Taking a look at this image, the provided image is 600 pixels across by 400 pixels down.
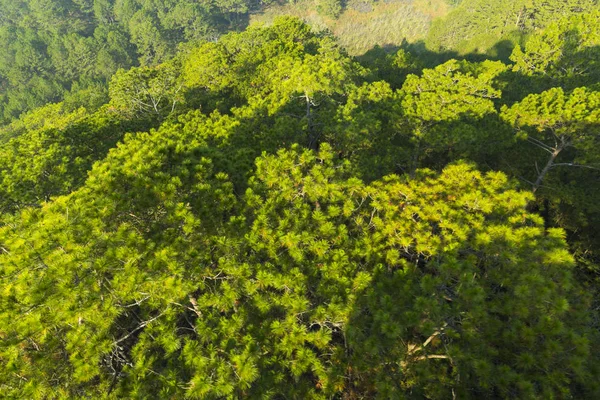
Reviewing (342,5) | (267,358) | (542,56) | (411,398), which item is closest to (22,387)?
(267,358)

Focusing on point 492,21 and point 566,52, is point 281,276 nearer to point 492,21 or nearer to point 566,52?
point 566,52

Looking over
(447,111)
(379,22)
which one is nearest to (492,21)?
(379,22)

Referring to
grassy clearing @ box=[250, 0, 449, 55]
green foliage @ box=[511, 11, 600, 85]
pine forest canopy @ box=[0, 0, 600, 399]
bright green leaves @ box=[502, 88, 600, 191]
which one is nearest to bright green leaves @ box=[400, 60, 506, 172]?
pine forest canopy @ box=[0, 0, 600, 399]

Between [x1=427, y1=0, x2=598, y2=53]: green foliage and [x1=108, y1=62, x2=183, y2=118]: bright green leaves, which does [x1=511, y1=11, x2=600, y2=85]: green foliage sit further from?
[x1=108, y1=62, x2=183, y2=118]: bright green leaves

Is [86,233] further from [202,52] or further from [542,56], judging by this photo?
[542,56]

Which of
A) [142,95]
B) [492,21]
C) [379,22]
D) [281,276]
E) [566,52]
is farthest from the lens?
[379,22]

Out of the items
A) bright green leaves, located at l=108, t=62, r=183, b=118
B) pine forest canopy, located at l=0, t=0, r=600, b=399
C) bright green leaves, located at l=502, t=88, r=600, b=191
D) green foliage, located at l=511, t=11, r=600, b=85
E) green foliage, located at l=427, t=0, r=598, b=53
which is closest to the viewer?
pine forest canopy, located at l=0, t=0, r=600, b=399

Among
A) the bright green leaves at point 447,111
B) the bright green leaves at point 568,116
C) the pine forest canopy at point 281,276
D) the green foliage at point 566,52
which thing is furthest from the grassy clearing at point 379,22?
the pine forest canopy at point 281,276

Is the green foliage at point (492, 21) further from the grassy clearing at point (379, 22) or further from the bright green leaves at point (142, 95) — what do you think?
the bright green leaves at point (142, 95)
